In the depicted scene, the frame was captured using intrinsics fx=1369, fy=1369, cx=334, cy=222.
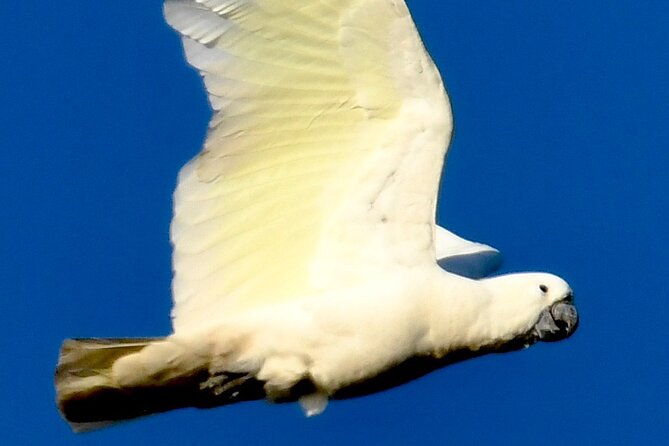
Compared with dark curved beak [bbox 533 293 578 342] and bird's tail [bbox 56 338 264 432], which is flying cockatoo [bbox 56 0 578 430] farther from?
dark curved beak [bbox 533 293 578 342]

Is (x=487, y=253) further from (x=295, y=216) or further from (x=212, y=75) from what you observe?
(x=212, y=75)

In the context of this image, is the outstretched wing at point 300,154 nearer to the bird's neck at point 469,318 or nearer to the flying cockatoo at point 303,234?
the flying cockatoo at point 303,234

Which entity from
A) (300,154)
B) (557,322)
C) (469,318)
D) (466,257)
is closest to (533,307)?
(557,322)

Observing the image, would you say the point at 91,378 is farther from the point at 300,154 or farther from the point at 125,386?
the point at 300,154

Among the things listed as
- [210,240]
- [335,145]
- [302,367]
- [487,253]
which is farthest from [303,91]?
[487,253]

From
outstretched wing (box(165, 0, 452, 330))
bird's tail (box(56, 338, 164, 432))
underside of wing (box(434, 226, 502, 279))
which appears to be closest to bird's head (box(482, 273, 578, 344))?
outstretched wing (box(165, 0, 452, 330))

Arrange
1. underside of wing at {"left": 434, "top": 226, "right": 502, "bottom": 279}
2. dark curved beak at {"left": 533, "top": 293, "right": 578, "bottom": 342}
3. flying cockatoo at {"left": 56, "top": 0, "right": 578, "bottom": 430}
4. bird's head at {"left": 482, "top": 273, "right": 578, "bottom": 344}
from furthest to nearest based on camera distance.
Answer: underside of wing at {"left": 434, "top": 226, "right": 502, "bottom": 279}
dark curved beak at {"left": 533, "top": 293, "right": 578, "bottom": 342}
bird's head at {"left": 482, "top": 273, "right": 578, "bottom": 344}
flying cockatoo at {"left": 56, "top": 0, "right": 578, "bottom": 430}

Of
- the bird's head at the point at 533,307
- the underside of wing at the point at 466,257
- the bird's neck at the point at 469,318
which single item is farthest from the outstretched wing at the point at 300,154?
the underside of wing at the point at 466,257
